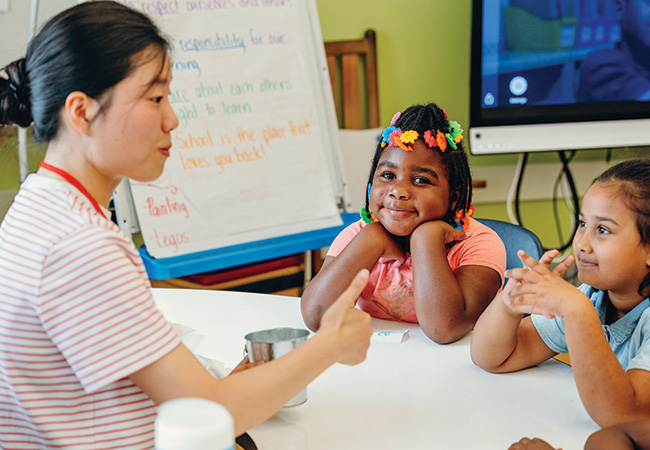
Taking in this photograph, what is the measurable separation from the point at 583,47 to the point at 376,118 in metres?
0.88

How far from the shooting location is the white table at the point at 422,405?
800 millimetres

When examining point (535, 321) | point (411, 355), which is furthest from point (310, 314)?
point (535, 321)

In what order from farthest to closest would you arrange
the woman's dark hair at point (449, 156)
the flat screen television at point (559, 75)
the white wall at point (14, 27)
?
1. the flat screen television at point (559, 75)
2. the white wall at point (14, 27)
3. the woman's dark hair at point (449, 156)

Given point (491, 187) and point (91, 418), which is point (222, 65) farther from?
point (91, 418)

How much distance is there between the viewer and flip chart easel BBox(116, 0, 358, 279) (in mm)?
2096

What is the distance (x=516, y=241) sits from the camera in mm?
1513

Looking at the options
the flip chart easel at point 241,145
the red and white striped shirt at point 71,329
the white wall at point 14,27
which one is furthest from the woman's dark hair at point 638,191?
the white wall at point 14,27

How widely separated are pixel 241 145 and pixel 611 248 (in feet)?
4.97

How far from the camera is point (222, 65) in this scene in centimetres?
221

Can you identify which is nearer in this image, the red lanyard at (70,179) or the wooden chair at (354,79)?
the red lanyard at (70,179)

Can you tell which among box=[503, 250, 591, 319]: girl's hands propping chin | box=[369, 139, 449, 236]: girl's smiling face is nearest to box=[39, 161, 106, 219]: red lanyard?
box=[503, 250, 591, 319]: girl's hands propping chin

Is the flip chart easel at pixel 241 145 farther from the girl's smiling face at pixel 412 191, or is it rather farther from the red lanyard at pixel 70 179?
the red lanyard at pixel 70 179

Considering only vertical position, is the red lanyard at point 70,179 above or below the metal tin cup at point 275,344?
Answer: above

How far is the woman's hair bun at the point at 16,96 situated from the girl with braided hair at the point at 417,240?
651 millimetres
